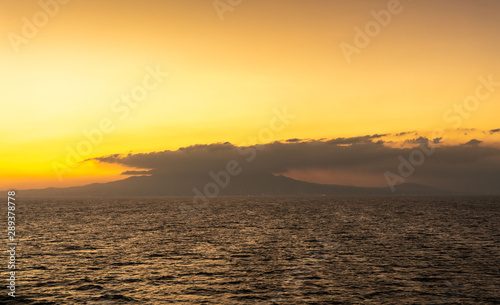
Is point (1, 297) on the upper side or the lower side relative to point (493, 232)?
upper

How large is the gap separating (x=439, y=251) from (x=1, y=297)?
6279 centimetres

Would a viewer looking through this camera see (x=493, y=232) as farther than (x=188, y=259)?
Yes

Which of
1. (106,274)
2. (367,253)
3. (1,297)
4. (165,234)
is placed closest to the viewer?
(1,297)

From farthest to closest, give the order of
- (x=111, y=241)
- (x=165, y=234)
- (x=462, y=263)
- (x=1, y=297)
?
(x=165, y=234) < (x=111, y=241) < (x=462, y=263) < (x=1, y=297)

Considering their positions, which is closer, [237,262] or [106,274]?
[106,274]

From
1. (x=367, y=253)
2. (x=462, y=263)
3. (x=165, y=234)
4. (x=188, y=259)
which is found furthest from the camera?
(x=165, y=234)

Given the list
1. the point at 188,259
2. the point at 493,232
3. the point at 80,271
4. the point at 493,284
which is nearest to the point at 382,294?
the point at 493,284

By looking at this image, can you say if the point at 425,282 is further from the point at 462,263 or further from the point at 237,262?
the point at 237,262

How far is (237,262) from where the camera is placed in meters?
55.3

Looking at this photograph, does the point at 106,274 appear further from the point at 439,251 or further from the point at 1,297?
the point at 439,251

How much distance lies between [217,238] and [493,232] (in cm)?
6617

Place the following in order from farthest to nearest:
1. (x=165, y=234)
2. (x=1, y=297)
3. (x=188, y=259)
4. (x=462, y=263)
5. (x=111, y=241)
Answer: (x=165, y=234), (x=111, y=241), (x=188, y=259), (x=462, y=263), (x=1, y=297)

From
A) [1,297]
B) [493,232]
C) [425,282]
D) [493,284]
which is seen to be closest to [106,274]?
[1,297]

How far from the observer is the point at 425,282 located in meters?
43.3
